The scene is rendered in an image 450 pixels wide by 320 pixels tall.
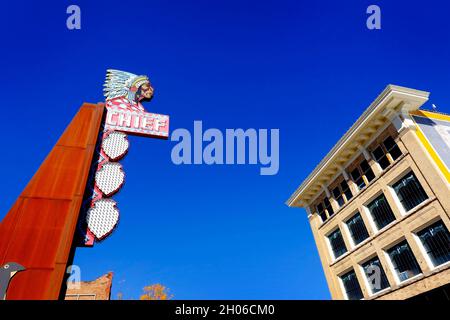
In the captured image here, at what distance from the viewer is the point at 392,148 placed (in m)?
21.8

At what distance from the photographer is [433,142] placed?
65.2 ft

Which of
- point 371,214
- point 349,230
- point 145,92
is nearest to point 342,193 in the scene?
point 349,230

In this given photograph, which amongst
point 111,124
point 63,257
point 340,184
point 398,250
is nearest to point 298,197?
point 340,184

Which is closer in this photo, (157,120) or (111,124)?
(111,124)

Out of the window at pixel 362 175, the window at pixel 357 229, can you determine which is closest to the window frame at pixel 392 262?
the window at pixel 357 229

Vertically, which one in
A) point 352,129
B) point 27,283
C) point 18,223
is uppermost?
point 352,129

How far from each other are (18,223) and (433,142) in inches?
890

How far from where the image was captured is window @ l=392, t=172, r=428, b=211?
19125mm

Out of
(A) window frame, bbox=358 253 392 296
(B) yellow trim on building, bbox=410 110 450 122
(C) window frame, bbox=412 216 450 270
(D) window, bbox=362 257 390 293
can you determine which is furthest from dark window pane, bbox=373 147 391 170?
(D) window, bbox=362 257 390 293

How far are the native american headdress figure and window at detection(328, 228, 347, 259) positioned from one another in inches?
771

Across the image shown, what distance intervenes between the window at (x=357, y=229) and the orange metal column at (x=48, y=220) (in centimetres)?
2016

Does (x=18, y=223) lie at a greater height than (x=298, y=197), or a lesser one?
lesser

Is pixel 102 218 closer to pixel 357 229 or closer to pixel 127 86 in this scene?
pixel 127 86
